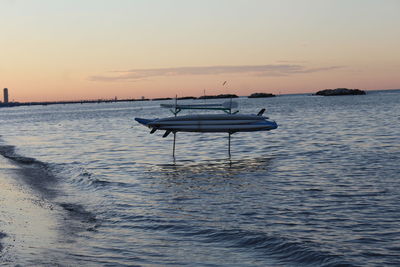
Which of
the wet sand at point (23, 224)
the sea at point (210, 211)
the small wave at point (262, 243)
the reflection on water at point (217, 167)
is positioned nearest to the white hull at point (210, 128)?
the sea at point (210, 211)

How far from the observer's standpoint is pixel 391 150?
2752 cm

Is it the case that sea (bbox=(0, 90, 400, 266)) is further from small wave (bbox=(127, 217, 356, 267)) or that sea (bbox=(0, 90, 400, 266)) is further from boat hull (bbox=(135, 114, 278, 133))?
boat hull (bbox=(135, 114, 278, 133))

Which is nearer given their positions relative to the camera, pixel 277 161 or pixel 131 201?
pixel 131 201

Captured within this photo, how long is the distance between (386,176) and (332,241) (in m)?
9.29

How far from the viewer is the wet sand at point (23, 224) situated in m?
9.96

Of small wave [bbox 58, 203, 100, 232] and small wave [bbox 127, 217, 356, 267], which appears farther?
small wave [bbox 58, 203, 100, 232]

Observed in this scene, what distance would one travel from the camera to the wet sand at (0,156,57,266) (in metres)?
9.96

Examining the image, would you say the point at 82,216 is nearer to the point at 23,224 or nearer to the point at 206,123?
the point at 23,224

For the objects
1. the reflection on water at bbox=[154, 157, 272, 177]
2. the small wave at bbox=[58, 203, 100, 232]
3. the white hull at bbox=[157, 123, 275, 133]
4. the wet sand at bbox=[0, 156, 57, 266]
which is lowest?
→ the reflection on water at bbox=[154, 157, 272, 177]

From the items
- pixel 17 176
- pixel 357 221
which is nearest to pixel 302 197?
pixel 357 221

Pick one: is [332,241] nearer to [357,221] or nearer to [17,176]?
[357,221]

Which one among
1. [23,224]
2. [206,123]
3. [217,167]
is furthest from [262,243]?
[206,123]

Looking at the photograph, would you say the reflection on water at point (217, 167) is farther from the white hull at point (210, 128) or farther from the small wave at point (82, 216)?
the small wave at point (82, 216)

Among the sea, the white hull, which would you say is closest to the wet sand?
the sea
